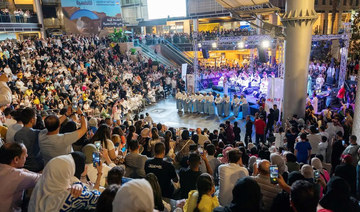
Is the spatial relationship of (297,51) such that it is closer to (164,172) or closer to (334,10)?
(164,172)

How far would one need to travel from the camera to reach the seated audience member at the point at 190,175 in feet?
11.7

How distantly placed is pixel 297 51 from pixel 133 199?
27.9ft

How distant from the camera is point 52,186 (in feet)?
7.80

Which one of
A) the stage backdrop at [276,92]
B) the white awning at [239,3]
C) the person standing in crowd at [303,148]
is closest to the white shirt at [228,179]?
the person standing in crowd at [303,148]

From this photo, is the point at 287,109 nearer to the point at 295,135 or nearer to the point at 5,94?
the point at 295,135

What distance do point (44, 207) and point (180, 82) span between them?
16613mm

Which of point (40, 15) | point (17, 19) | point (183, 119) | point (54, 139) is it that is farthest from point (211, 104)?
point (40, 15)

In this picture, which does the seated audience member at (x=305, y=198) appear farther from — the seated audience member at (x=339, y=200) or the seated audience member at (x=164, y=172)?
the seated audience member at (x=164, y=172)

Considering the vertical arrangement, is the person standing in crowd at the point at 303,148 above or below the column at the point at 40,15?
below

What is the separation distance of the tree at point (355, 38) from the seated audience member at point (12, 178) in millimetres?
21392

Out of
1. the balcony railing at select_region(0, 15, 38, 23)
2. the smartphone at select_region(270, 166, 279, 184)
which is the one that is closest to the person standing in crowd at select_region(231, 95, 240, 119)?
the smartphone at select_region(270, 166, 279, 184)

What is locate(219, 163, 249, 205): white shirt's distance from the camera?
3.47m

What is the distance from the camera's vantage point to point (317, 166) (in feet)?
14.8

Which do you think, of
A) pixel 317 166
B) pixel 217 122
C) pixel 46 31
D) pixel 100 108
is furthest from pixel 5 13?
pixel 317 166
